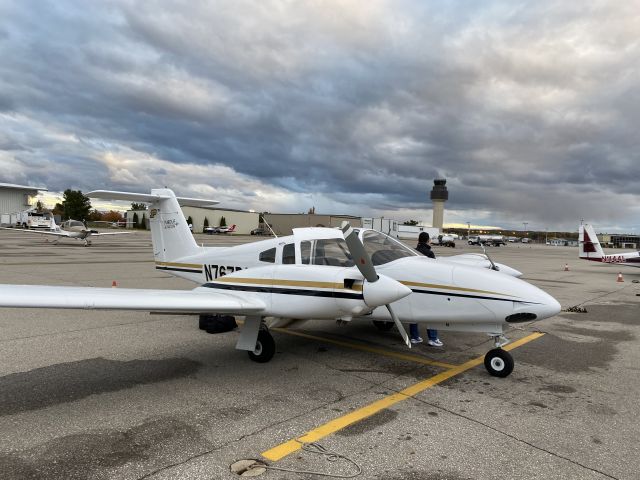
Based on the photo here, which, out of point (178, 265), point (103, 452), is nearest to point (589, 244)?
point (178, 265)

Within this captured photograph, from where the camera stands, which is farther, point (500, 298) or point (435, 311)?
point (435, 311)

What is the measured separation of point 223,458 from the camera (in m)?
3.49

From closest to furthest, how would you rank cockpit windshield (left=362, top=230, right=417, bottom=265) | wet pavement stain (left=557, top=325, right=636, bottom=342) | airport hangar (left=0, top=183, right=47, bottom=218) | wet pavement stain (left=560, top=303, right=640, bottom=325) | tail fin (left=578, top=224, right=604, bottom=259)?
cockpit windshield (left=362, top=230, right=417, bottom=265) < wet pavement stain (left=557, top=325, right=636, bottom=342) < wet pavement stain (left=560, top=303, right=640, bottom=325) < tail fin (left=578, top=224, right=604, bottom=259) < airport hangar (left=0, top=183, right=47, bottom=218)

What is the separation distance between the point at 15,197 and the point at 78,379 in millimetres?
110948

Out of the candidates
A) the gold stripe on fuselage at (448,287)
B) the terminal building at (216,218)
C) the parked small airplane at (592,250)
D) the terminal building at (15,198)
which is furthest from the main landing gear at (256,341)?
the terminal building at (15,198)

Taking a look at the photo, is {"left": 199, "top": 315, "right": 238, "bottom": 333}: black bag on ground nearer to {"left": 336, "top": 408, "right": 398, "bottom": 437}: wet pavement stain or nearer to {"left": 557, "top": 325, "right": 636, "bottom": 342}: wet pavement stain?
{"left": 336, "top": 408, "right": 398, "bottom": 437}: wet pavement stain

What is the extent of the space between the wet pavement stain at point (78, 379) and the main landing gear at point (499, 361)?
13.9 feet

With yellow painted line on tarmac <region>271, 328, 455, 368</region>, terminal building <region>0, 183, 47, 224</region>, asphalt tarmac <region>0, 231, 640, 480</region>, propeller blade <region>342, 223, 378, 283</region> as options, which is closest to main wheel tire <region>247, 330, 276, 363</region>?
asphalt tarmac <region>0, 231, 640, 480</region>

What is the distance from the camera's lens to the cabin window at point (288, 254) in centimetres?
633

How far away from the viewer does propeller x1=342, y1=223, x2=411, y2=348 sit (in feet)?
16.6

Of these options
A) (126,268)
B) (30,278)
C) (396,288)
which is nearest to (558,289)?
(396,288)

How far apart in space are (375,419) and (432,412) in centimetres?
70

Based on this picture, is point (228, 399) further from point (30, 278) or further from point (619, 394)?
point (30, 278)

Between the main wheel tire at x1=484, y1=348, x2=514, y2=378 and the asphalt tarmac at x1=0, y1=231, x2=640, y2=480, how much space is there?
0.16 metres
